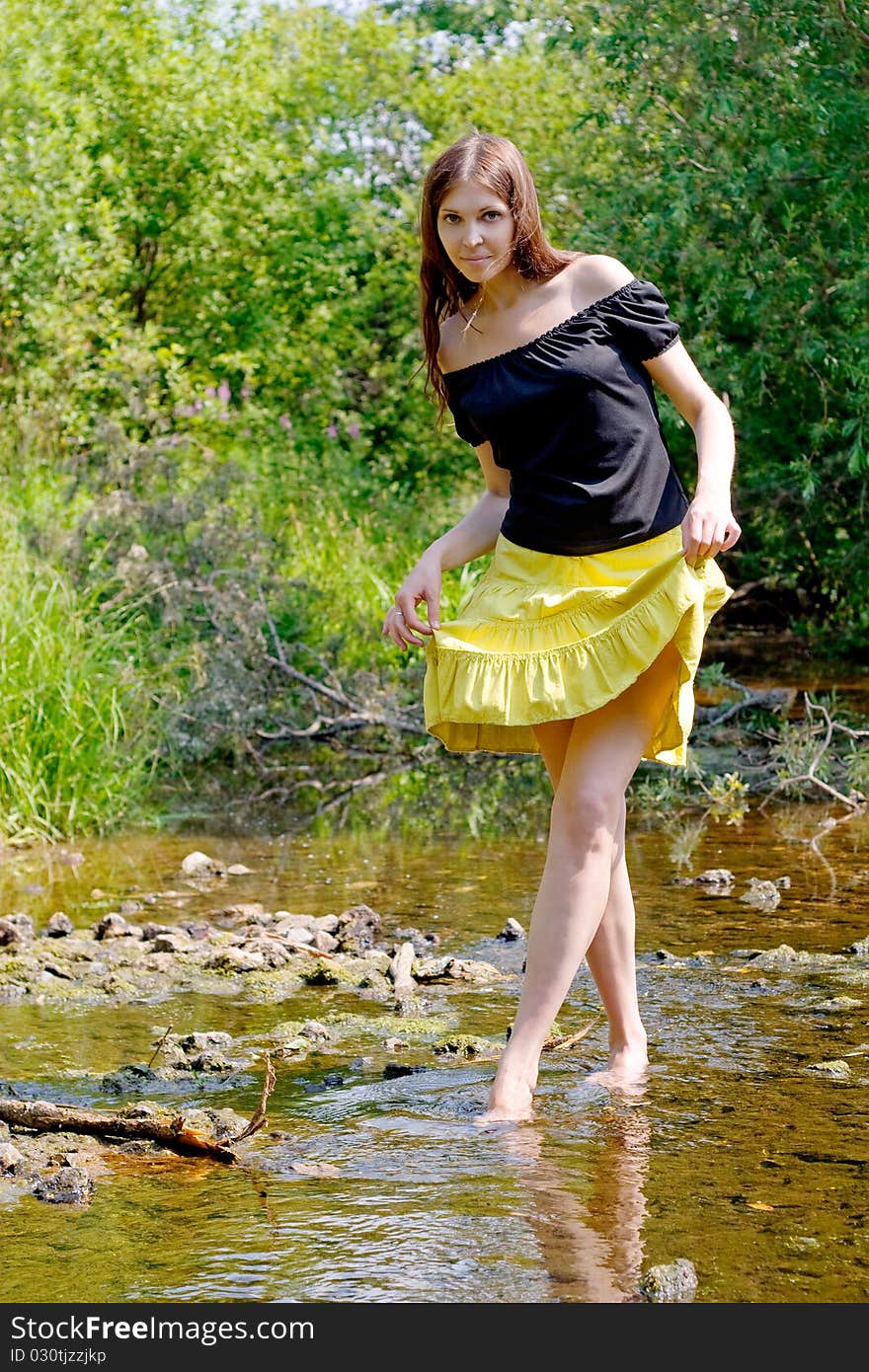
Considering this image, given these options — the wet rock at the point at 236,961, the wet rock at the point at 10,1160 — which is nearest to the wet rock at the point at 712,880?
the wet rock at the point at 236,961

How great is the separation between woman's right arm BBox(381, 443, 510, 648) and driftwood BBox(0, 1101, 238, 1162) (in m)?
1.04

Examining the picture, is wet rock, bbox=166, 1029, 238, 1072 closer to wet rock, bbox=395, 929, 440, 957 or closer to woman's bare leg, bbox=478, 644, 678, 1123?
woman's bare leg, bbox=478, 644, 678, 1123

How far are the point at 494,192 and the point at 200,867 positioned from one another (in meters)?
3.43

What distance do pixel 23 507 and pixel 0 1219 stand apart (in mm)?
6052

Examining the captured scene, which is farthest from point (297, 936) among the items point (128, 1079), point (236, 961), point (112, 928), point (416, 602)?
point (416, 602)

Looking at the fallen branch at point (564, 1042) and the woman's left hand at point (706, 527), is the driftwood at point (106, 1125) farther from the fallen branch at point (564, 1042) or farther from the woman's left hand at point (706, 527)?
the woman's left hand at point (706, 527)

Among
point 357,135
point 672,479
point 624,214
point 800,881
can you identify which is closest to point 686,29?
point 624,214

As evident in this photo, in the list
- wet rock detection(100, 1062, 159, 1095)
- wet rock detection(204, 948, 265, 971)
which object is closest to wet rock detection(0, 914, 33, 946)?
wet rock detection(204, 948, 265, 971)

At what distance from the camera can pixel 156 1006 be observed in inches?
166

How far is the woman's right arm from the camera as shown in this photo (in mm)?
3422

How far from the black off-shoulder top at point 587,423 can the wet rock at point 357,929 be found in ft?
5.73

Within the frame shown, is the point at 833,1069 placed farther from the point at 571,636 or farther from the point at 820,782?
the point at 820,782

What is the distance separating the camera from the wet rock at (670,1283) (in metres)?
2.30
